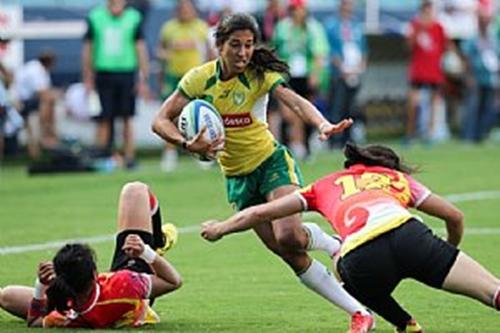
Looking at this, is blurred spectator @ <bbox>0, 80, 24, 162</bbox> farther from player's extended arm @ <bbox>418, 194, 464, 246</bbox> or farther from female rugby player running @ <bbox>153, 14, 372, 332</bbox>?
player's extended arm @ <bbox>418, 194, 464, 246</bbox>

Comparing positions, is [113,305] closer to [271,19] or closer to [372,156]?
[372,156]

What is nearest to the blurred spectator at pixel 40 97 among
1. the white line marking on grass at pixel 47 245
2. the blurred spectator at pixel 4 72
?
the blurred spectator at pixel 4 72

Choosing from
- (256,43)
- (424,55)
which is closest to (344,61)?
(424,55)

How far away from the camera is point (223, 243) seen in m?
16.0

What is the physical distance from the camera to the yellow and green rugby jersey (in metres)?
11.6

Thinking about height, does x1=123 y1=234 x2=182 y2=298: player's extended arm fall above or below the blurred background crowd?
above

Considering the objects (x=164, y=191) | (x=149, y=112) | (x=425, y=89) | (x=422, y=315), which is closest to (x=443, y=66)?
(x=425, y=89)

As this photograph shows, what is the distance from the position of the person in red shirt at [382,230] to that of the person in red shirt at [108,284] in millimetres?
847

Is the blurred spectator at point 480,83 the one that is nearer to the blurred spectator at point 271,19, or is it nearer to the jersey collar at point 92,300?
the blurred spectator at point 271,19

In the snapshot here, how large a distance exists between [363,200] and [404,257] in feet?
1.37

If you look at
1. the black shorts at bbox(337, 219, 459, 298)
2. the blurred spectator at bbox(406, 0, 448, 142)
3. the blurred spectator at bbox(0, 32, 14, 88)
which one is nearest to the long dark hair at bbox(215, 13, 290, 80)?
the black shorts at bbox(337, 219, 459, 298)

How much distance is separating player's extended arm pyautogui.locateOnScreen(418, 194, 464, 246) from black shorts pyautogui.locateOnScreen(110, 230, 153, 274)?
1.86 metres

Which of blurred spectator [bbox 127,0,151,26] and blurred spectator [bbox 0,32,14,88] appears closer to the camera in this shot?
blurred spectator [bbox 0,32,14,88]

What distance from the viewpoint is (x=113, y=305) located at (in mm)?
10344
